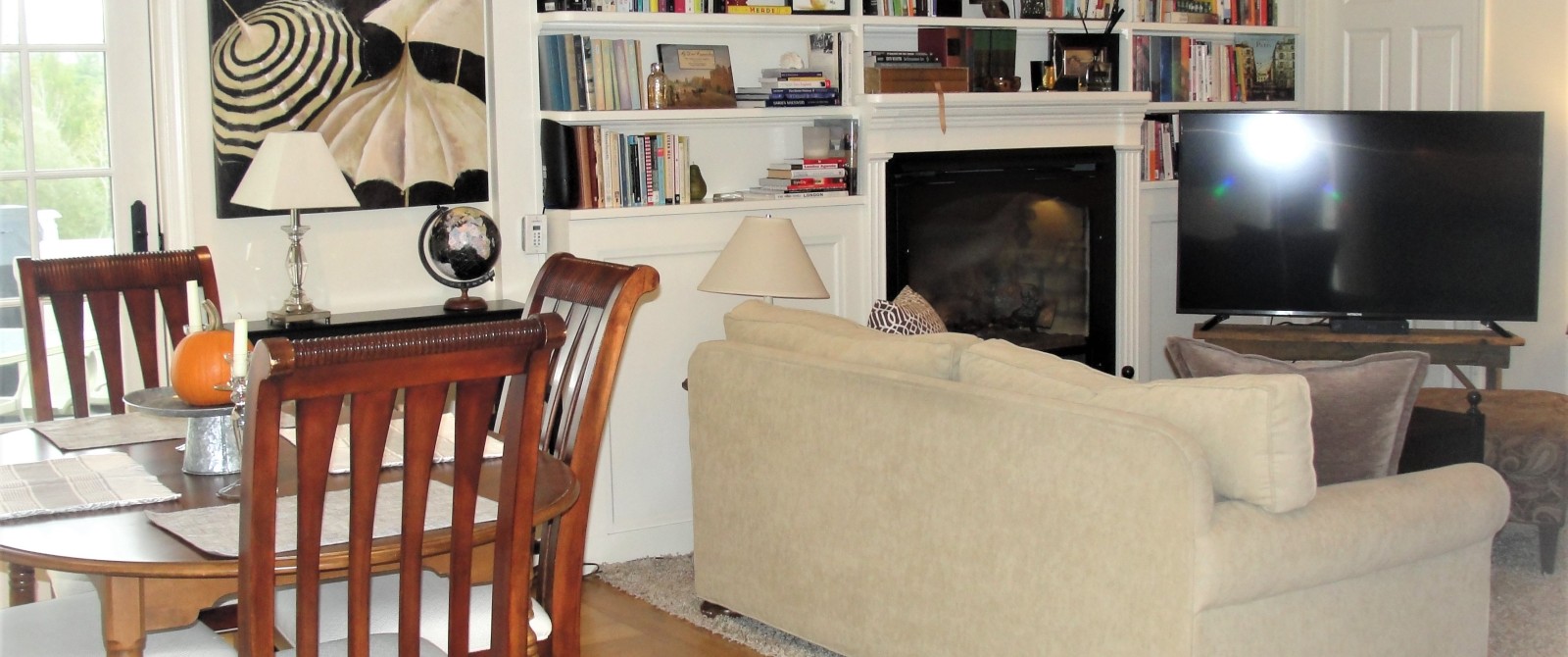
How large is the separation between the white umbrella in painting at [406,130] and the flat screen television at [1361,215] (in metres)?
2.44

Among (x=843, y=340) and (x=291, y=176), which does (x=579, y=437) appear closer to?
(x=843, y=340)

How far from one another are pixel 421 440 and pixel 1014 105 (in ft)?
11.1

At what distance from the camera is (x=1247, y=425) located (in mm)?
2500

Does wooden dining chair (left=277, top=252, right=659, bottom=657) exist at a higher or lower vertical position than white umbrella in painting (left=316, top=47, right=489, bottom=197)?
lower

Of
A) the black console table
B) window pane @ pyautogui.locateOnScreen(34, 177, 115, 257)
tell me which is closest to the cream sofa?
the black console table

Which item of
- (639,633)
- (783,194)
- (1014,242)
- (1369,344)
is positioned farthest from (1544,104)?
(639,633)

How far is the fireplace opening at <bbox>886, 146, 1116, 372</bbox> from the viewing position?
185 inches

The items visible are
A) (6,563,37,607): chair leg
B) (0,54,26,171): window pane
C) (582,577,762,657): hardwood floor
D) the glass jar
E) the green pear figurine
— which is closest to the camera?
(6,563,37,607): chair leg

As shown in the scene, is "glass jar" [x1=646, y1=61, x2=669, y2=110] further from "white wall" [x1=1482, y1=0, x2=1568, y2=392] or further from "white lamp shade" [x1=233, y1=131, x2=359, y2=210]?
"white wall" [x1=1482, y1=0, x2=1568, y2=392]

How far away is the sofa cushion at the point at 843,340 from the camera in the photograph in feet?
10.00

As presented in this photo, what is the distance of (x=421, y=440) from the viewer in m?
1.68

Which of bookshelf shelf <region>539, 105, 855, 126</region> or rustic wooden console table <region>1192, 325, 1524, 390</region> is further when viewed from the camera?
rustic wooden console table <region>1192, 325, 1524, 390</region>

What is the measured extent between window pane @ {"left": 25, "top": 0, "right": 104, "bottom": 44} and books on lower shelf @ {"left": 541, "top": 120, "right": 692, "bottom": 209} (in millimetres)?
1183

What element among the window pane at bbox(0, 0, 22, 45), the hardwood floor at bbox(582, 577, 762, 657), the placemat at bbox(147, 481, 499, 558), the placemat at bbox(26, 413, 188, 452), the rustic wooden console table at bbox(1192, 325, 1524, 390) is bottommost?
the hardwood floor at bbox(582, 577, 762, 657)
